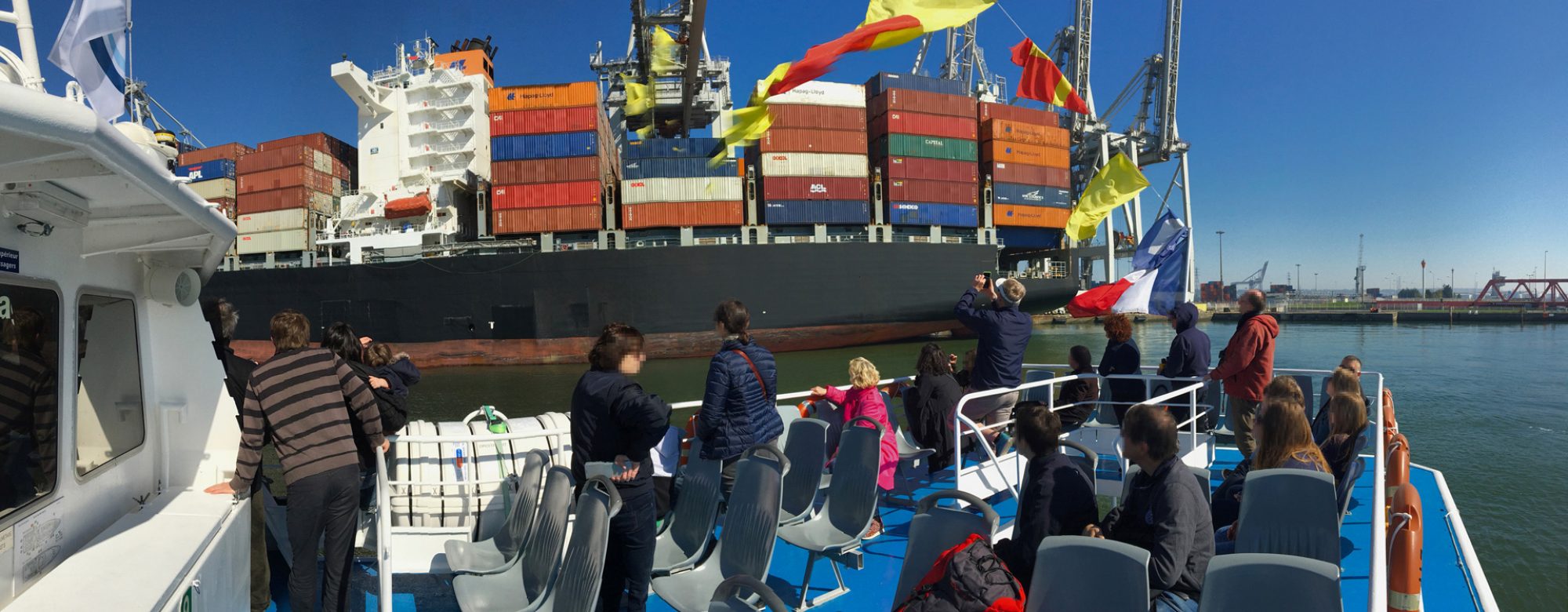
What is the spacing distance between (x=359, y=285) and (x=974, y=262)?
868 inches

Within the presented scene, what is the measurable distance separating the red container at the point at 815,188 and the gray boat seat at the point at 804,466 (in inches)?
879

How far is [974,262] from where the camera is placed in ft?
88.2

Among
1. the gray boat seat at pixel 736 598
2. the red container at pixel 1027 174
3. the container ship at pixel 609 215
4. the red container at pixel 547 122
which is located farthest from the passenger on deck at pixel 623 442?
the red container at pixel 1027 174

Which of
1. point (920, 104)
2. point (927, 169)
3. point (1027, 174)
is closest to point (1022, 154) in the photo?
point (1027, 174)

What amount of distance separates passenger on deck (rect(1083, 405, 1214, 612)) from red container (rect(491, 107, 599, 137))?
2553 cm

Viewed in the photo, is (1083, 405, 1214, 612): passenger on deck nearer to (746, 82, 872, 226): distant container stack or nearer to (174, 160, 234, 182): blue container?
(746, 82, 872, 226): distant container stack

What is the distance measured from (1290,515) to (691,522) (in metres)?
2.40

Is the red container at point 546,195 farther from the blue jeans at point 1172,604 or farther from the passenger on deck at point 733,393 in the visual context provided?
the blue jeans at point 1172,604

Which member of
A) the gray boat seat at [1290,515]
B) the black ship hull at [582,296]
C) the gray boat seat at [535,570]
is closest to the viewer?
the gray boat seat at [1290,515]

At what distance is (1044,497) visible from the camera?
95.1 inches

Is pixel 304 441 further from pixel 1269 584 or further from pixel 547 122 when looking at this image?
pixel 547 122

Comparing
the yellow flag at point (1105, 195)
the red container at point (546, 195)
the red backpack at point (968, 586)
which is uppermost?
the red container at point (546, 195)

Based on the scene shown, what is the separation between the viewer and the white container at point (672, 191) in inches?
989

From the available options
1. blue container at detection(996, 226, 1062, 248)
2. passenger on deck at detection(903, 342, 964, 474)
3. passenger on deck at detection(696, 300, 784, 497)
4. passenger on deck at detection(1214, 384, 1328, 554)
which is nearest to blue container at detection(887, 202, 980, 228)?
blue container at detection(996, 226, 1062, 248)
